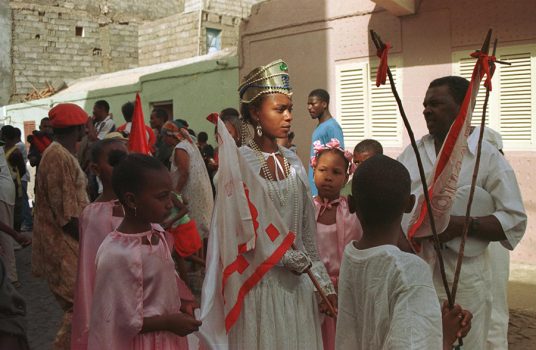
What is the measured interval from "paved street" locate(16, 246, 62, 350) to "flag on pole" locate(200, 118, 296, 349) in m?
2.49

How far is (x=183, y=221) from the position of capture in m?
5.55

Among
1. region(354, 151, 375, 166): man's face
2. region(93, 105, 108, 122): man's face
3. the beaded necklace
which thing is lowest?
the beaded necklace

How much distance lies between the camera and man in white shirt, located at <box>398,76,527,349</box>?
8.40ft

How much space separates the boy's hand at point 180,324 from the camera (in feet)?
8.17

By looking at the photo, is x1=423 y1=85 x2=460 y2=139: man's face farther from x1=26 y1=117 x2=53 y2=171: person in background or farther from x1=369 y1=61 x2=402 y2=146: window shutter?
x1=26 y1=117 x2=53 y2=171: person in background

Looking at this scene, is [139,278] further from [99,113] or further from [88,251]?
[99,113]

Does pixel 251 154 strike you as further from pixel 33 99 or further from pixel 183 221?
pixel 33 99

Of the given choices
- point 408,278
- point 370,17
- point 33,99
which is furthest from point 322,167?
point 33,99

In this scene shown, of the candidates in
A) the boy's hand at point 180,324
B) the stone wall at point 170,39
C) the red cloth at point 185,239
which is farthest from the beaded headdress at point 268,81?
the stone wall at point 170,39

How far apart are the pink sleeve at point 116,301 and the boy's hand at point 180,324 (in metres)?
0.14

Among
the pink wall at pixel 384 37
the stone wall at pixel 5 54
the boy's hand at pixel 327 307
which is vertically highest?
the stone wall at pixel 5 54

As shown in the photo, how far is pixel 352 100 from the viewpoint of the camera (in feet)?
29.0

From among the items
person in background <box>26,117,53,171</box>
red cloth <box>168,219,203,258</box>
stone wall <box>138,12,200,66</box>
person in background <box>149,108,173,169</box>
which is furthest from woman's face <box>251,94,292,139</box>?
stone wall <box>138,12,200,66</box>

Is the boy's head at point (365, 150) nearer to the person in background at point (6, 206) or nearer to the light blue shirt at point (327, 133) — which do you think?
the light blue shirt at point (327, 133)
